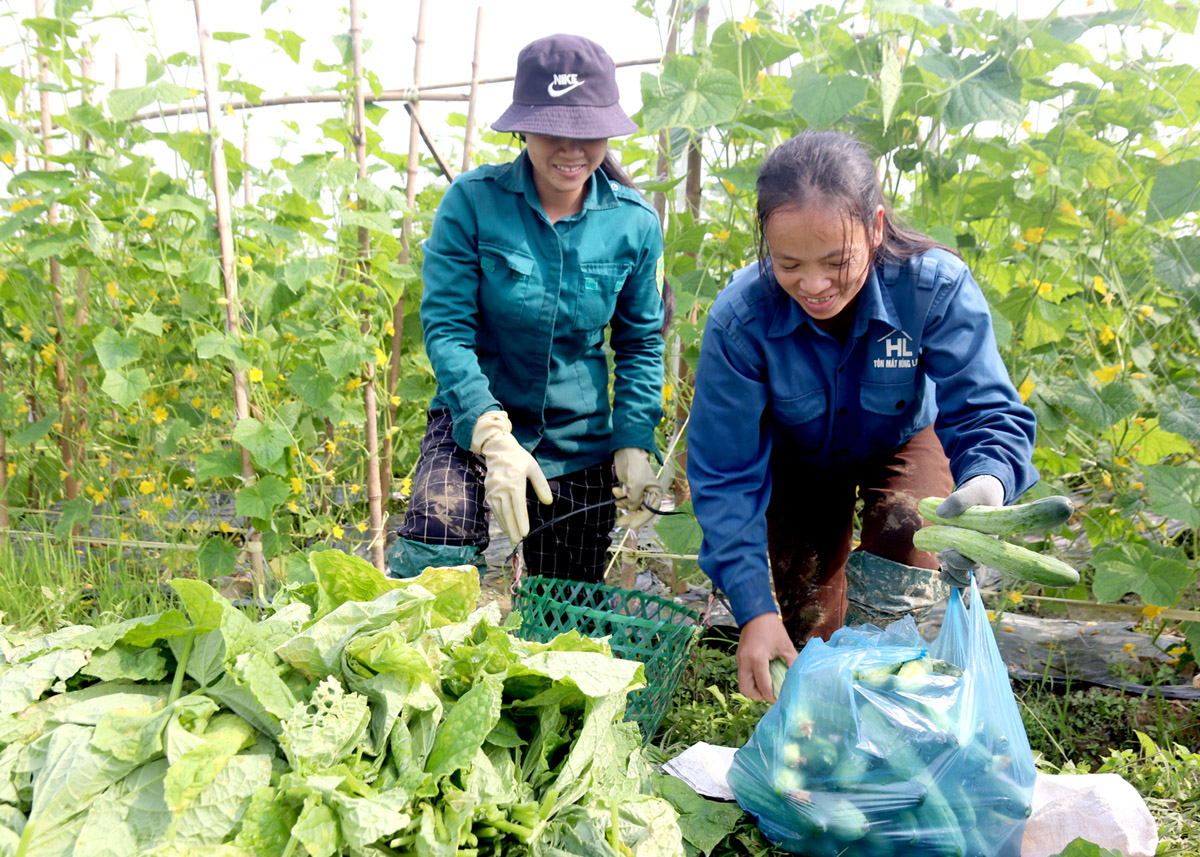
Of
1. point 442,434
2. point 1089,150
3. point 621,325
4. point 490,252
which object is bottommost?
point 442,434

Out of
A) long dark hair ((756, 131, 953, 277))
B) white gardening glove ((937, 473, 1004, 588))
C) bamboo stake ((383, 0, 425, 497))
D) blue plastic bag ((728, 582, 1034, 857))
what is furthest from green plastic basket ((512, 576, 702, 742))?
bamboo stake ((383, 0, 425, 497))

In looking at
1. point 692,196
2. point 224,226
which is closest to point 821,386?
point 692,196

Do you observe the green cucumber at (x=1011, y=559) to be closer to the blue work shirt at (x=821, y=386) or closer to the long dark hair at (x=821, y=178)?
the blue work shirt at (x=821, y=386)

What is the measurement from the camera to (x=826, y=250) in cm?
141

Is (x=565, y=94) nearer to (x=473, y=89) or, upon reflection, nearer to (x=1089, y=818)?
(x=473, y=89)

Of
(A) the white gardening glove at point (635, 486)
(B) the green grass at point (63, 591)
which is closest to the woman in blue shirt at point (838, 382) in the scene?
(A) the white gardening glove at point (635, 486)

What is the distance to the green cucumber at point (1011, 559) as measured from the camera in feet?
4.04

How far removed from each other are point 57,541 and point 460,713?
231cm

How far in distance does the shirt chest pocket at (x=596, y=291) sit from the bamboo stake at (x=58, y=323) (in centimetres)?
154

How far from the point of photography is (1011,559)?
4.06ft

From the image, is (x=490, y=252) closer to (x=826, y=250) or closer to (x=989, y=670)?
(x=826, y=250)

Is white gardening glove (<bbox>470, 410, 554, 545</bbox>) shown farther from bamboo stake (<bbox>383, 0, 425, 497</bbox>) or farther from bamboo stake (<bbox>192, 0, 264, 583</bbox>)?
bamboo stake (<bbox>383, 0, 425, 497</bbox>)

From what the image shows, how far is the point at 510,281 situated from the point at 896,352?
800 mm

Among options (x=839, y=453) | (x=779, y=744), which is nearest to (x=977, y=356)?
(x=839, y=453)
